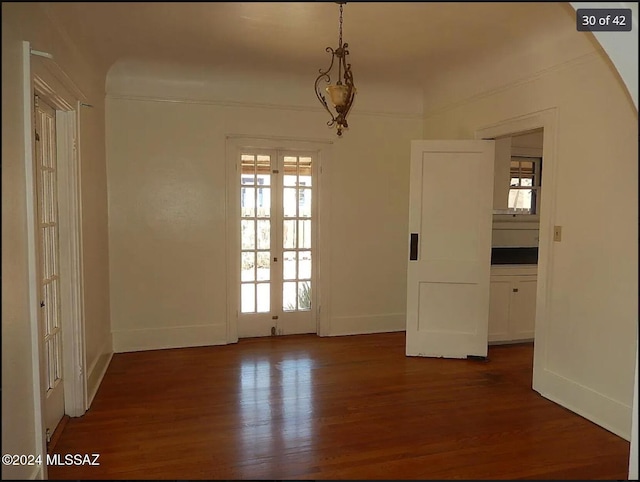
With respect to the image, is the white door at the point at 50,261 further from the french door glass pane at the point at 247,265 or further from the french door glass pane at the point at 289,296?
the french door glass pane at the point at 289,296

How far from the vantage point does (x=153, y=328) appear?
472 centimetres

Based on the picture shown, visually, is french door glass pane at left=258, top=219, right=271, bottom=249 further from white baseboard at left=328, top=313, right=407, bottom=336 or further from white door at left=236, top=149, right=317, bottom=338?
white baseboard at left=328, top=313, right=407, bottom=336

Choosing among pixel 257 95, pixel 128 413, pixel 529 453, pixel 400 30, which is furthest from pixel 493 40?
pixel 128 413

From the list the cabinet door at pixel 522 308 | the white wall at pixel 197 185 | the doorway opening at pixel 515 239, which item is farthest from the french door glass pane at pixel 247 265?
the cabinet door at pixel 522 308

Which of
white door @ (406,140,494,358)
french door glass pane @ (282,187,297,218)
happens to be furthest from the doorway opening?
french door glass pane @ (282,187,297,218)

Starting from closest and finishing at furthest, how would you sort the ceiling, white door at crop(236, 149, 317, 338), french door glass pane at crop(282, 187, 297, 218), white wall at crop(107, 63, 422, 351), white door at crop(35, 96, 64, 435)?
white door at crop(35, 96, 64, 435)
the ceiling
white wall at crop(107, 63, 422, 351)
white door at crop(236, 149, 317, 338)
french door glass pane at crop(282, 187, 297, 218)

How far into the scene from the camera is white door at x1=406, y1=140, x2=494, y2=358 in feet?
14.4

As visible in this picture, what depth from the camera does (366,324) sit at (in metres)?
5.39

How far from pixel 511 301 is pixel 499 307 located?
0.15 m

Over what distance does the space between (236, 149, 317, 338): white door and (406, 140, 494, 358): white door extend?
1.29 meters

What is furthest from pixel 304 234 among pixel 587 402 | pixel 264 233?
pixel 587 402

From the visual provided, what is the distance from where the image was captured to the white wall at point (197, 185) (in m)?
4.55

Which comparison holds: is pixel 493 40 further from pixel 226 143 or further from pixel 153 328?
pixel 153 328

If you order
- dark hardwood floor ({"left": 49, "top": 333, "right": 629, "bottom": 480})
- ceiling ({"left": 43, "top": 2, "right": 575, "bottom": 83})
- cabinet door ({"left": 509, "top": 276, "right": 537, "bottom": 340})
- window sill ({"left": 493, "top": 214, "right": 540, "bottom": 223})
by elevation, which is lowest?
dark hardwood floor ({"left": 49, "top": 333, "right": 629, "bottom": 480})
